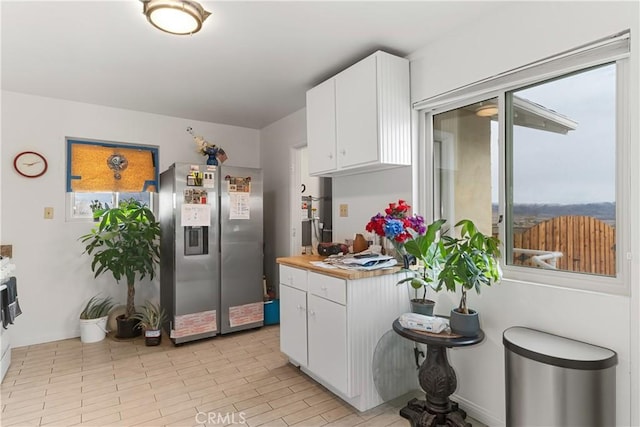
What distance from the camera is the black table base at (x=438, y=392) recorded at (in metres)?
1.94

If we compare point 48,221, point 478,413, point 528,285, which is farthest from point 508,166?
point 48,221

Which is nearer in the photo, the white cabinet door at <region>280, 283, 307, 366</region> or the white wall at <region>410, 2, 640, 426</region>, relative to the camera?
the white wall at <region>410, 2, 640, 426</region>

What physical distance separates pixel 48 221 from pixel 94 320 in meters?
1.10

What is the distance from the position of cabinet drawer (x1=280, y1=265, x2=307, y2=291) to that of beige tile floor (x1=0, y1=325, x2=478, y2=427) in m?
0.72

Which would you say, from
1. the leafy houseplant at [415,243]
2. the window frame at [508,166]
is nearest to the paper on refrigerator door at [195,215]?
the leafy houseplant at [415,243]

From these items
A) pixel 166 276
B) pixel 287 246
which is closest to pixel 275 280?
pixel 287 246

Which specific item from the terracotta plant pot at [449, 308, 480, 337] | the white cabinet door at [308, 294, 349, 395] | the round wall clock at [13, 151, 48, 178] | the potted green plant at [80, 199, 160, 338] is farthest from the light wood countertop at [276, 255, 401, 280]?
the round wall clock at [13, 151, 48, 178]

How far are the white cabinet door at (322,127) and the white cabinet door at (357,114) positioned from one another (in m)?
0.07

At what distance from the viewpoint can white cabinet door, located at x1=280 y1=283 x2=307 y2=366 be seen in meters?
2.52

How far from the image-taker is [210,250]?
345 cm

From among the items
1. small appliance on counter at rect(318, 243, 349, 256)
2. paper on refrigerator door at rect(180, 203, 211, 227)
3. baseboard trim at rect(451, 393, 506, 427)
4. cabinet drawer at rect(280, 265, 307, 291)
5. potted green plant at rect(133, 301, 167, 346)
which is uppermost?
paper on refrigerator door at rect(180, 203, 211, 227)

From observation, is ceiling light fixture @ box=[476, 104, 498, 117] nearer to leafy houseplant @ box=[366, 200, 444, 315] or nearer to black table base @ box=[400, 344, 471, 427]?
leafy houseplant @ box=[366, 200, 444, 315]

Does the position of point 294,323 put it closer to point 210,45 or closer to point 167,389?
point 167,389

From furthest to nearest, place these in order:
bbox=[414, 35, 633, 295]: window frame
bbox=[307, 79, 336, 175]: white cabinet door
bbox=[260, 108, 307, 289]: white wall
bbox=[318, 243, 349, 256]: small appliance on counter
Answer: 1. bbox=[260, 108, 307, 289]: white wall
2. bbox=[318, 243, 349, 256]: small appliance on counter
3. bbox=[307, 79, 336, 175]: white cabinet door
4. bbox=[414, 35, 633, 295]: window frame
